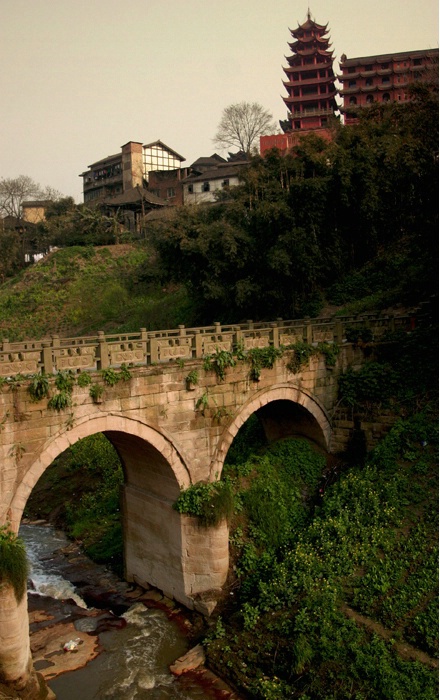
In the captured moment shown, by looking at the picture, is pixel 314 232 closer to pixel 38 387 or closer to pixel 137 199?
pixel 38 387

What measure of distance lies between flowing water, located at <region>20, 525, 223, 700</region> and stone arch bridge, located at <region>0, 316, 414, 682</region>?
1130mm

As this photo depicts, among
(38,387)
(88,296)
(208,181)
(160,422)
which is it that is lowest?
(160,422)

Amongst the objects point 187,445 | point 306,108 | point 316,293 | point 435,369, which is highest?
point 306,108

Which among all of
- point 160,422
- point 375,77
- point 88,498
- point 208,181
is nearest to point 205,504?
point 160,422

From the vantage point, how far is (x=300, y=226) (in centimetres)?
Result: 2709

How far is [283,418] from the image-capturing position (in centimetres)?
2019

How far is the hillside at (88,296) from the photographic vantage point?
40.6m

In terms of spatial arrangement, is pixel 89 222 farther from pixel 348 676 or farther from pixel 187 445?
pixel 348 676

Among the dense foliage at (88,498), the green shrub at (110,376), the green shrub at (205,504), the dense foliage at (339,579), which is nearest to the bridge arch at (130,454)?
the green shrub at (205,504)

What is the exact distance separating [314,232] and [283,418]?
404 inches

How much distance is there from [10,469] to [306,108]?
158 feet

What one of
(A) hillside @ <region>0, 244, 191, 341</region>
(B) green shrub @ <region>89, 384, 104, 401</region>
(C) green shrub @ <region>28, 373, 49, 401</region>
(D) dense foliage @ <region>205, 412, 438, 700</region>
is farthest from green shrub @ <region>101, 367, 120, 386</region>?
(A) hillside @ <region>0, 244, 191, 341</region>

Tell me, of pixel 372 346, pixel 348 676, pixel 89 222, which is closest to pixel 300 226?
pixel 372 346

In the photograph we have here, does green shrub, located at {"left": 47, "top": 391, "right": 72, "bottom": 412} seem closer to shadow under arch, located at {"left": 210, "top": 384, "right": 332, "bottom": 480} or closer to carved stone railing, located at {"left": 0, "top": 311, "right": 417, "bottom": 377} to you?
carved stone railing, located at {"left": 0, "top": 311, "right": 417, "bottom": 377}
